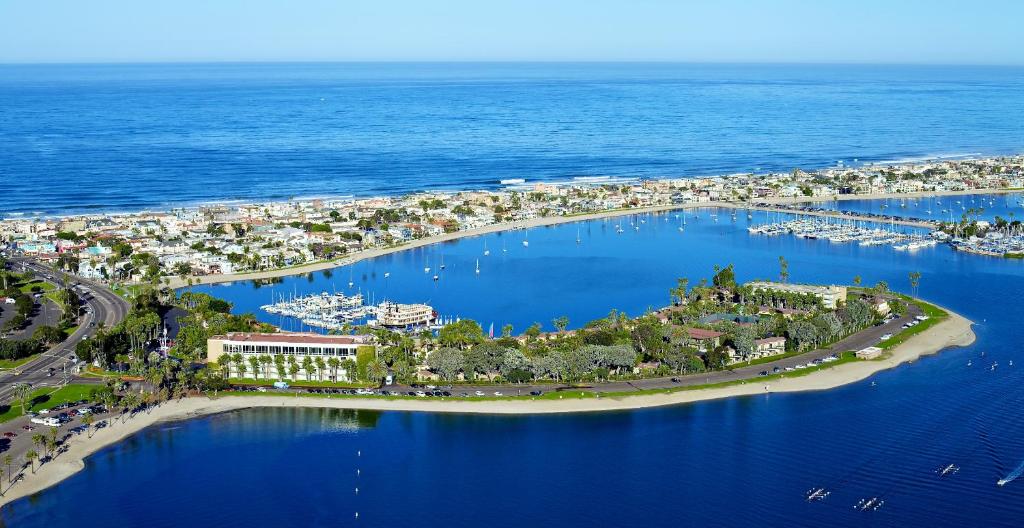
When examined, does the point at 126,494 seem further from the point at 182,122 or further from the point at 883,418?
the point at 182,122

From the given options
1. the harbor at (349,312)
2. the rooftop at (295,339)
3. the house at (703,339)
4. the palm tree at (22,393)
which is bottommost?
the harbor at (349,312)

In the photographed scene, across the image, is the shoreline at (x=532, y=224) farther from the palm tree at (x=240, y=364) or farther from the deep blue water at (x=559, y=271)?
the palm tree at (x=240, y=364)

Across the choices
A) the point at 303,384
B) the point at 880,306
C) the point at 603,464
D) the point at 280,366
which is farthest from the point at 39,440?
the point at 880,306

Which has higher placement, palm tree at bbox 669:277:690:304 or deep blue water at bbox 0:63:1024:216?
deep blue water at bbox 0:63:1024:216

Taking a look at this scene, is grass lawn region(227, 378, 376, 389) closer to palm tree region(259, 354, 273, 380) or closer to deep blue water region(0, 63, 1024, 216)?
palm tree region(259, 354, 273, 380)

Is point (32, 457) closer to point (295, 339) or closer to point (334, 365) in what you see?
point (334, 365)

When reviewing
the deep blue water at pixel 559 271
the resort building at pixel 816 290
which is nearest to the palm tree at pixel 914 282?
the deep blue water at pixel 559 271

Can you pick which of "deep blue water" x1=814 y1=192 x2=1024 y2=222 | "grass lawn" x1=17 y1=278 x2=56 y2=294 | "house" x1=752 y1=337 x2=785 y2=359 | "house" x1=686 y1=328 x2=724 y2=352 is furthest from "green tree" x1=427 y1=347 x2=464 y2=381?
"deep blue water" x1=814 y1=192 x2=1024 y2=222
